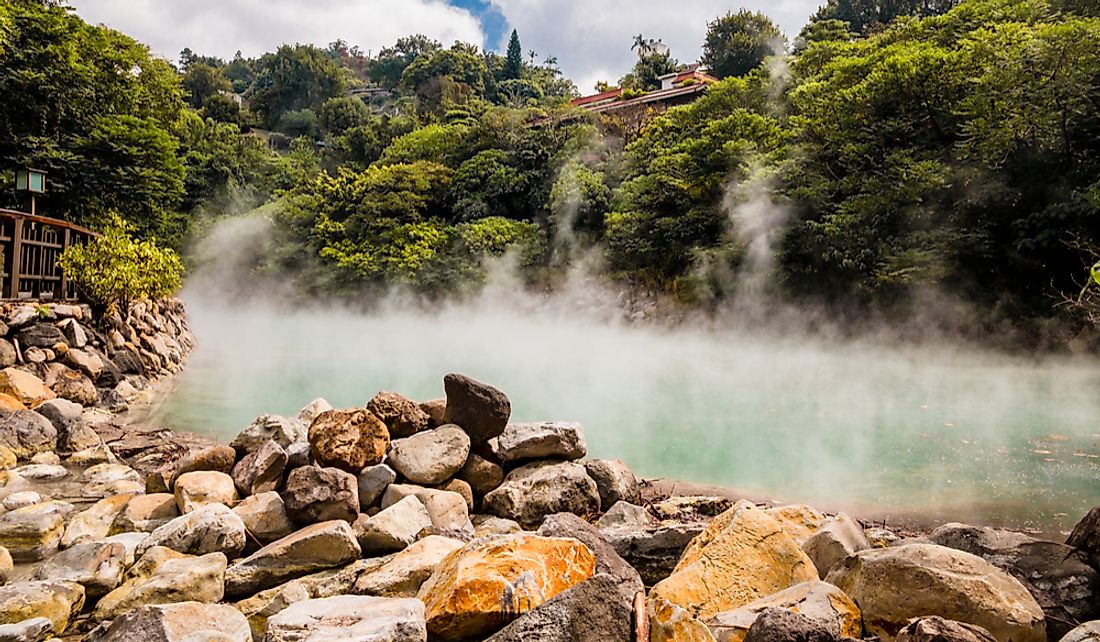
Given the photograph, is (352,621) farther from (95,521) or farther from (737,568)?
(95,521)

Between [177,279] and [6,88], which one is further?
[6,88]

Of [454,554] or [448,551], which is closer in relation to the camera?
[454,554]

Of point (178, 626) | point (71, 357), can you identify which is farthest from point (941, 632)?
point (71, 357)

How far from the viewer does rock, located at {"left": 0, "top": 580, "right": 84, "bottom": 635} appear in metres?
2.68

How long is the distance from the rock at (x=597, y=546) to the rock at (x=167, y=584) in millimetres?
1452

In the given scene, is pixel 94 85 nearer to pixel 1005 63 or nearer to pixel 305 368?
pixel 305 368

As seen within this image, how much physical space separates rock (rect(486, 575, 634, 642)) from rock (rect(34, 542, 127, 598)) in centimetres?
213

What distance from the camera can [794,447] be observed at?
6.16 meters

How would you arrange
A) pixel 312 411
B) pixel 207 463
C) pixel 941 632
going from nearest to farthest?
Result: 1. pixel 941 632
2. pixel 207 463
3. pixel 312 411

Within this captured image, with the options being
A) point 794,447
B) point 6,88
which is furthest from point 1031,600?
point 6,88

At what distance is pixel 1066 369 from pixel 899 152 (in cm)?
448

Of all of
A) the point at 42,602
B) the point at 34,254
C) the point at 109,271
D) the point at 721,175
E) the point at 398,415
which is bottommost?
the point at 42,602

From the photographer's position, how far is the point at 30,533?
3598 millimetres

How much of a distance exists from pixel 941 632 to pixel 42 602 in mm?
3165
